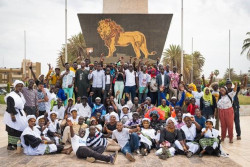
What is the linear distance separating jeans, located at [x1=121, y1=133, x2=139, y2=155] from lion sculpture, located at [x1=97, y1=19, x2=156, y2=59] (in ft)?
51.1

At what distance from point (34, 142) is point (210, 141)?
14.5 ft

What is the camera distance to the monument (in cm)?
2239

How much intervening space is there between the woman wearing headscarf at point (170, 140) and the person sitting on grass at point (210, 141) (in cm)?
53

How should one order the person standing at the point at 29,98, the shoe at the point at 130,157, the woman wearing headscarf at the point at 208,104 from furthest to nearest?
the woman wearing headscarf at the point at 208,104 → the person standing at the point at 29,98 → the shoe at the point at 130,157

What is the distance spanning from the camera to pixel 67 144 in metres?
8.59

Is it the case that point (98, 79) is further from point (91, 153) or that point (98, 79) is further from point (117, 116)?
point (91, 153)

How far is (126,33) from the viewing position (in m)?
22.7

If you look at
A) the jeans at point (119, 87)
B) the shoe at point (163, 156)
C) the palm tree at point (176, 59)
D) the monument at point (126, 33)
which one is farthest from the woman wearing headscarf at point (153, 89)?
the palm tree at point (176, 59)

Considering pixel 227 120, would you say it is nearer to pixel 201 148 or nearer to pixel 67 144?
pixel 201 148

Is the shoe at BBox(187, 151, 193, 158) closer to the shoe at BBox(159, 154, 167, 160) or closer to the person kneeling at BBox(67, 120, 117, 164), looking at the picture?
the shoe at BBox(159, 154, 167, 160)

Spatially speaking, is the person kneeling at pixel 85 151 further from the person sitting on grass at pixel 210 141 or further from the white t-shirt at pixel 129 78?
the white t-shirt at pixel 129 78

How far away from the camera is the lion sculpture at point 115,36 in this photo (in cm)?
2255

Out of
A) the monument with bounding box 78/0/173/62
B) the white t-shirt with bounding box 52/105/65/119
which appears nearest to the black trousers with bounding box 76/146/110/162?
the white t-shirt with bounding box 52/105/65/119

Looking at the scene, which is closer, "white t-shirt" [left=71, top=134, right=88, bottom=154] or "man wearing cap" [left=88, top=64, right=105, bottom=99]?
"white t-shirt" [left=71, top=134, right=88, bottom=154]
